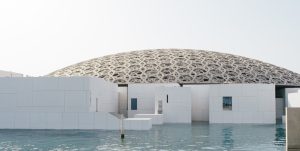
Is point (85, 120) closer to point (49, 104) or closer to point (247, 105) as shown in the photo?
point (49, 104)

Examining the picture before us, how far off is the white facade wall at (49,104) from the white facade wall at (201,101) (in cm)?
1197

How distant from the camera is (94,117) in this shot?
91.1ft

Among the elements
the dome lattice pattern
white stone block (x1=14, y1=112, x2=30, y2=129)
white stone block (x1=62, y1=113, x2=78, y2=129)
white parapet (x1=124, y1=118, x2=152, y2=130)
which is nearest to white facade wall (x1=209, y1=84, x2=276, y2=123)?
white parapet (x1=124, y1=118, x2=152, y2=130)

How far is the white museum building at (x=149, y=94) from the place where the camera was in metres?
28.1

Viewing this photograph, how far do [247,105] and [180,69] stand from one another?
13.3 metres

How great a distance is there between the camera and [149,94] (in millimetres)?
39312

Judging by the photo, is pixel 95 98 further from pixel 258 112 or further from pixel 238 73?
pixel 238 73

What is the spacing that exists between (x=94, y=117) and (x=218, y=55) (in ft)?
95.1

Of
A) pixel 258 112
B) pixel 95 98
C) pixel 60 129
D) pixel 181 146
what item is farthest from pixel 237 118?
pixel 181 146

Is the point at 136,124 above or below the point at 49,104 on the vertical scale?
below

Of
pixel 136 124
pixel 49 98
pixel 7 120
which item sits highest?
pixel 49 98

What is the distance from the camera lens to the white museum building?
92.1ft

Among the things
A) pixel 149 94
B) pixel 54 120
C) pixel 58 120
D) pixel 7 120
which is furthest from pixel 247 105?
pixel 7 120

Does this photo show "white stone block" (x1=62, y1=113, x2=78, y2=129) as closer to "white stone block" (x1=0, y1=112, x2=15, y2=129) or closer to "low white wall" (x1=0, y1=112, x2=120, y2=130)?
"low white wall" (x1=0, y1=112, x2=120, y2=130)
